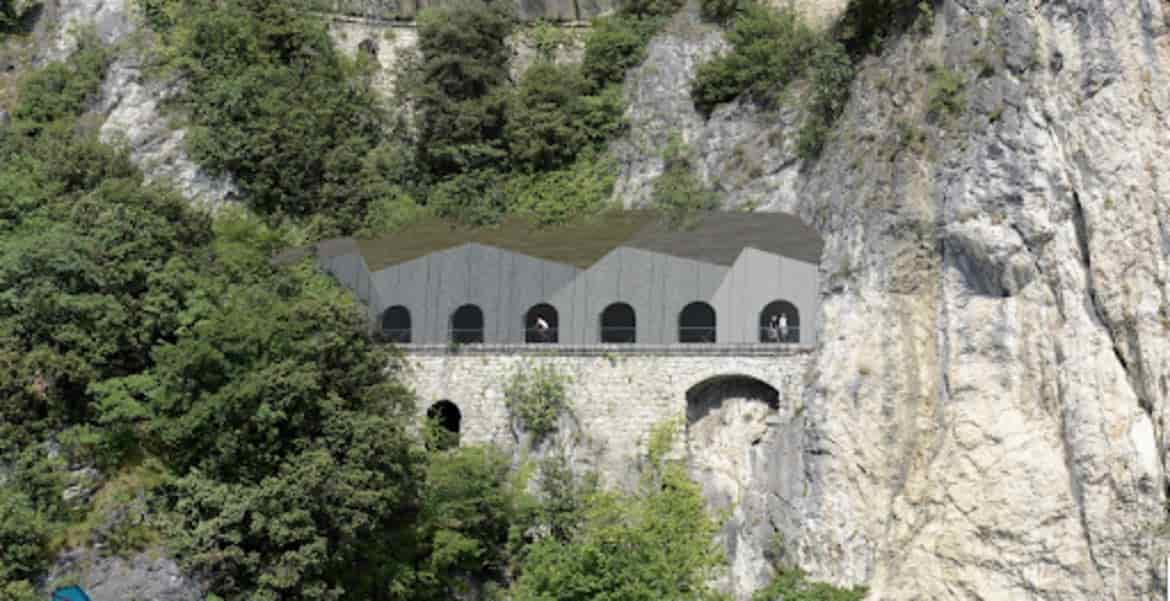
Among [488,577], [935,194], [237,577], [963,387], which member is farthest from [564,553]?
[935,194]

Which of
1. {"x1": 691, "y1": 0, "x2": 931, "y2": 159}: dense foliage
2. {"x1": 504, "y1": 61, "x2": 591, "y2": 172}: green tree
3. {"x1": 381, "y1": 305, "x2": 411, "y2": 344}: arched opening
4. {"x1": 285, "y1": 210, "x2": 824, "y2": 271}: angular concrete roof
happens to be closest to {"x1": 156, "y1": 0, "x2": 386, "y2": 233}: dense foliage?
{"x1": 285, "y1": 210, "x2": 824, "y2": 271}: angular concrete roof

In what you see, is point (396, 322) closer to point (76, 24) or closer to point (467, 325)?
→ point (467, 325)

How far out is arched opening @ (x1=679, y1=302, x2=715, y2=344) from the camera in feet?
125

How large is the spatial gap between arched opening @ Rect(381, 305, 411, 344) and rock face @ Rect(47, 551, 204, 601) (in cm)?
1001

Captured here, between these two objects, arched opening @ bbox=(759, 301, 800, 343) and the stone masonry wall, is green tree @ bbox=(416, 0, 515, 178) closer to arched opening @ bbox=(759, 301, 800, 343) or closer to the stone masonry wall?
the stone masonry wall

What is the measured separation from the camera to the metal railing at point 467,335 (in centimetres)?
3872

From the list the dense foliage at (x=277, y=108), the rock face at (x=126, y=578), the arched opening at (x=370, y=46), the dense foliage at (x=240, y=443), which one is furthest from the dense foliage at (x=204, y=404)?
the arched opening at (x=370, y=46)

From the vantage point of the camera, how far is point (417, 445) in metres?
36.0

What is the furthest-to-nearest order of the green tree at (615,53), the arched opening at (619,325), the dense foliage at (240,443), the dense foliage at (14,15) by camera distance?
1. the dense foliage at (14,15)
2. the green tree at (615,53)
3. the arched opening at (619,325)
4. the dense foliage at (240,443)

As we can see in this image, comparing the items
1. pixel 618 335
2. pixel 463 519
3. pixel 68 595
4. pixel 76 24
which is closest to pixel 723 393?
pixel 618 335

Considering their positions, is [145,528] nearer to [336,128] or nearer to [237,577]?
[237,577]

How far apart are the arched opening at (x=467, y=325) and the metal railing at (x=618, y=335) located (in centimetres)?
332

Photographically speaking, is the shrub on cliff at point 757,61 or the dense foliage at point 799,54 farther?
the shrub on cliff at point 757,61

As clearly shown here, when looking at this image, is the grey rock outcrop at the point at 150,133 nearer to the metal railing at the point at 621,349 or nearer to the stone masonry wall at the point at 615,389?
the metal railing at the point at 621,349
